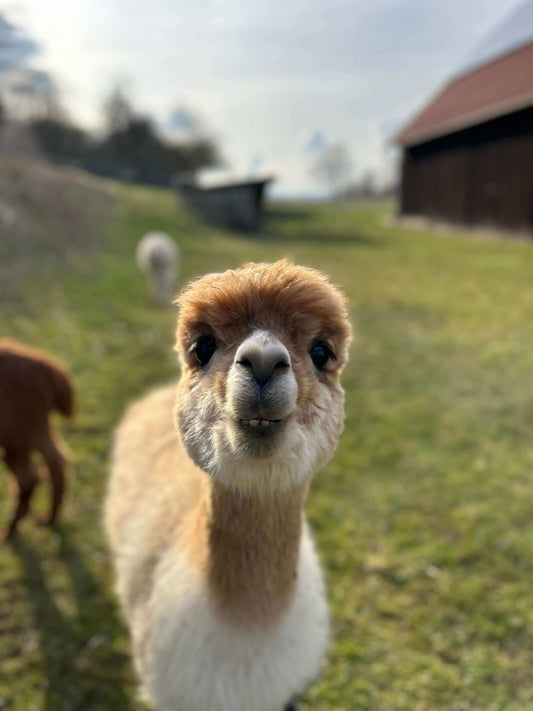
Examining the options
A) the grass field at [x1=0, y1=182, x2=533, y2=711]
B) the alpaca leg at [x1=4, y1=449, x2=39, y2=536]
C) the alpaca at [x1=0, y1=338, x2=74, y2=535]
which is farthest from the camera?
the alpaca leg at [x1=4, y1=449, x2=39, y2=536]

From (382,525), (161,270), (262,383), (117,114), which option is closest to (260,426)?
(262,383)

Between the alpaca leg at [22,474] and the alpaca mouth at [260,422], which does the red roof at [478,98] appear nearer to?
the alpaca leg at [22,474]

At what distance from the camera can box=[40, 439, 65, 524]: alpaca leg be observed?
3699 millimetres

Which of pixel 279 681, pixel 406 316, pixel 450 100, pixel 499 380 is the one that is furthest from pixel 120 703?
pixel 450 100

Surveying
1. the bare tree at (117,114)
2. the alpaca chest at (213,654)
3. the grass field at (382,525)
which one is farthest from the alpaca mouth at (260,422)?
the bare tree at (117,114)

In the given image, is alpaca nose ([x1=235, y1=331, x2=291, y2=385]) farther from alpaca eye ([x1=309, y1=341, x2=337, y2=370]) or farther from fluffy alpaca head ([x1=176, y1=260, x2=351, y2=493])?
alpaca eye ([x1=309, y1=341, x2=337, y2=370])

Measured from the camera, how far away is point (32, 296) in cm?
911

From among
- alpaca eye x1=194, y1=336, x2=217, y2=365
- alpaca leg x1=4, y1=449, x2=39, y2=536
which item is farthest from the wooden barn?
alpaca eye x1=194, y1=336, x2=217, y2=365

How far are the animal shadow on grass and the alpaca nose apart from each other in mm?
2457

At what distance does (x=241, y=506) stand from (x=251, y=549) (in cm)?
18

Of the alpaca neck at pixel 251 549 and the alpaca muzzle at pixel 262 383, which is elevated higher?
the alpaca muzzle at pixel 262 383

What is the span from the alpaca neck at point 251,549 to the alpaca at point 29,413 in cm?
211

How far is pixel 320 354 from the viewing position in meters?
1.70

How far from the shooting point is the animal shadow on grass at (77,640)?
2.83 m
